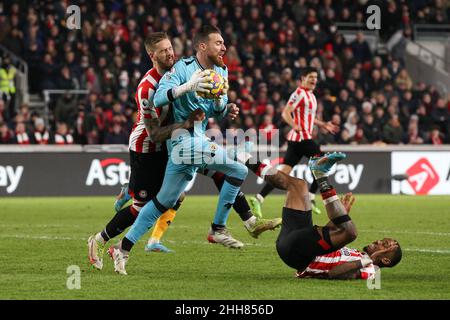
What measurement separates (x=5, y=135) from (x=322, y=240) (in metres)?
14.4

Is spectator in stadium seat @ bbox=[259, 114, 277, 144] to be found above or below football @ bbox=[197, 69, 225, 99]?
below

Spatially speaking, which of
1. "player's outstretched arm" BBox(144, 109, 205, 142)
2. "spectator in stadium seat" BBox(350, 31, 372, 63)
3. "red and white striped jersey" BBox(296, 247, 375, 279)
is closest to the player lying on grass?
"red and white striped jersey" BBox(296, 247, 375, 279)

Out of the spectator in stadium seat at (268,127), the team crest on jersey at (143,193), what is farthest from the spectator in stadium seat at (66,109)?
the team crest on jersey at (143,193)

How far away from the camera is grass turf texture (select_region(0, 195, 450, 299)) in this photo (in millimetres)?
8203

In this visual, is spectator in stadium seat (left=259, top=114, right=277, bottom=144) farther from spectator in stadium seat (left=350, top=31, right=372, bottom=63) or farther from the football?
the football

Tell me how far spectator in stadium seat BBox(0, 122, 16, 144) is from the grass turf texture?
473 centimetres

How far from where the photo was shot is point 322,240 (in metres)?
8.63

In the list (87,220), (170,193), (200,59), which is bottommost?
(87,220)

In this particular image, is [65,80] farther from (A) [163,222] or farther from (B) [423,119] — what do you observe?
(A) [163,222]

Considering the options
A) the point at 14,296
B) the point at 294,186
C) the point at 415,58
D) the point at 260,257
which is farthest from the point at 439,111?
the point at 14,296

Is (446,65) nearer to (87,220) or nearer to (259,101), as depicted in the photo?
(259,101)

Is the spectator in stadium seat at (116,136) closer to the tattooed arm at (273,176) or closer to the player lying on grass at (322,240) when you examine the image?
the tattooed arm at (273,176)

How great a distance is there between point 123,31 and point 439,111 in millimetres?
8221

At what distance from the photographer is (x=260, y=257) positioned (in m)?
10.9
